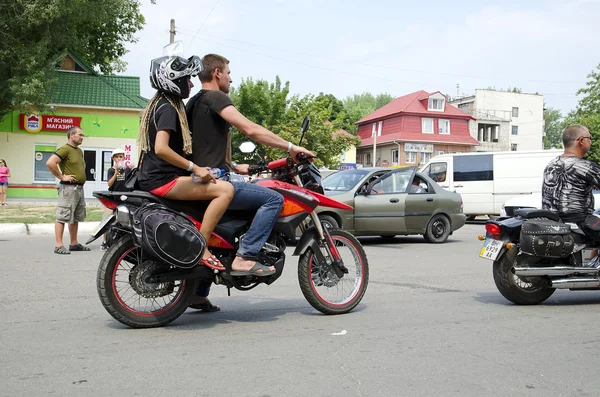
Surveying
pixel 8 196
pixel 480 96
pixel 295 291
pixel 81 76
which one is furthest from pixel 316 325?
pixel 480 96

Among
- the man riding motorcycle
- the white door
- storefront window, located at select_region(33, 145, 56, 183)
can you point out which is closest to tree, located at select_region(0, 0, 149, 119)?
storefront window, located at select_region(33, 145, 56, 183)

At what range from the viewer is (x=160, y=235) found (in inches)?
189

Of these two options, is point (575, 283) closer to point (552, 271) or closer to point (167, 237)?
point (552, 271)

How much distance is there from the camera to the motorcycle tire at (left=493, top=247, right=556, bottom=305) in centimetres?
632

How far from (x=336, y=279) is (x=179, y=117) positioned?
6.46 ft

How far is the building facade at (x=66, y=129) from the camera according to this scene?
28.5 meters

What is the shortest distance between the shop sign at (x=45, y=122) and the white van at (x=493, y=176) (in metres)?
17.0

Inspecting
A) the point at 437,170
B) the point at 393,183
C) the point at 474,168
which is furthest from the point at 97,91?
the point at 393,183

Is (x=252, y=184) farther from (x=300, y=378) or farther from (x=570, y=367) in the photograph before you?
(x=570, y=367)

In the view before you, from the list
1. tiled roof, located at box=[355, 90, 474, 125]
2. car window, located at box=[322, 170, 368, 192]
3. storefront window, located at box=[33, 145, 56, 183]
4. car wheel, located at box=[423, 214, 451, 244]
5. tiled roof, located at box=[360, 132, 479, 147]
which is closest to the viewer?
car window, located at box=[322, 170, 368, 192]

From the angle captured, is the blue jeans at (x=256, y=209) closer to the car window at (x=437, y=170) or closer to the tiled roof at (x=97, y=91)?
the car window at (x=437, y=170)

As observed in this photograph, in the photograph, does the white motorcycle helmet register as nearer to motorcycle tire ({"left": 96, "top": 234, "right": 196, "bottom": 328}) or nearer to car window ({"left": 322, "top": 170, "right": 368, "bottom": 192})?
motorcycle tire ({"left": 96, "top": 234, "right": 196, "bottom": 328})

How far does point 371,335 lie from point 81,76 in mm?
29658

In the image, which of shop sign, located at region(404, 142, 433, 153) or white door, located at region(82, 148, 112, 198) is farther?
shop sign, located at region(404, 142, 433, 153)
